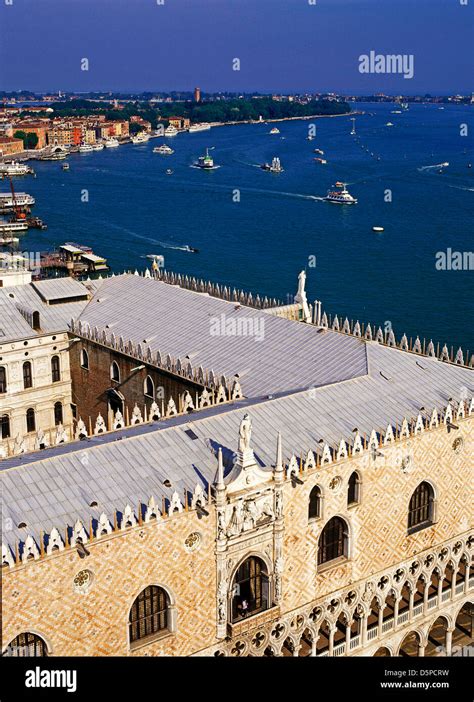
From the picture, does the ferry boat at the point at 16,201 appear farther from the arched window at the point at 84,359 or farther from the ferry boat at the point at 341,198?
the arched window at the point at 84,359

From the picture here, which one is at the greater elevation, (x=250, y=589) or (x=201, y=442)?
(x=201, y=442)

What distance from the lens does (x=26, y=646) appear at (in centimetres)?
2594

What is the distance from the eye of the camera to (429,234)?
12206 centimetres

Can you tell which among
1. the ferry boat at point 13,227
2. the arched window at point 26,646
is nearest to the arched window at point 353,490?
the arched window at point 26,646

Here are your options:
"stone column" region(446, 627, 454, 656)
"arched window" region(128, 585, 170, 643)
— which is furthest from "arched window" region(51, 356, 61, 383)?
"stone column" region(446, 627, 454, 656)

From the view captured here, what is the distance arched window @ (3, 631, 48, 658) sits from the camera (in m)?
25.5

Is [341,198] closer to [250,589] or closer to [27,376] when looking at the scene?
[27,376]

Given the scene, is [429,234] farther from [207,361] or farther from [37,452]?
[37,452]

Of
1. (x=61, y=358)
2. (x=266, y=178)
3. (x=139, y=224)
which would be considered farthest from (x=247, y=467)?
(x=266, y=178)

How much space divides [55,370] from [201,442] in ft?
73.9

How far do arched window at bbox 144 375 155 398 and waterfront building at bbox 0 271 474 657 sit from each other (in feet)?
1.37

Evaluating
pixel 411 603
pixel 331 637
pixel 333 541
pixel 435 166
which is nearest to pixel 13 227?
pixel 435 166

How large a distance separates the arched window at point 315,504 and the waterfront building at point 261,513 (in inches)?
2.0

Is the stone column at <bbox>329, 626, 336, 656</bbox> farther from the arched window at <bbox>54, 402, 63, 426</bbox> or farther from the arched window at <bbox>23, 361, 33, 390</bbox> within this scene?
the arched window at <bbox>23, 361, 33, 390</bbox>
